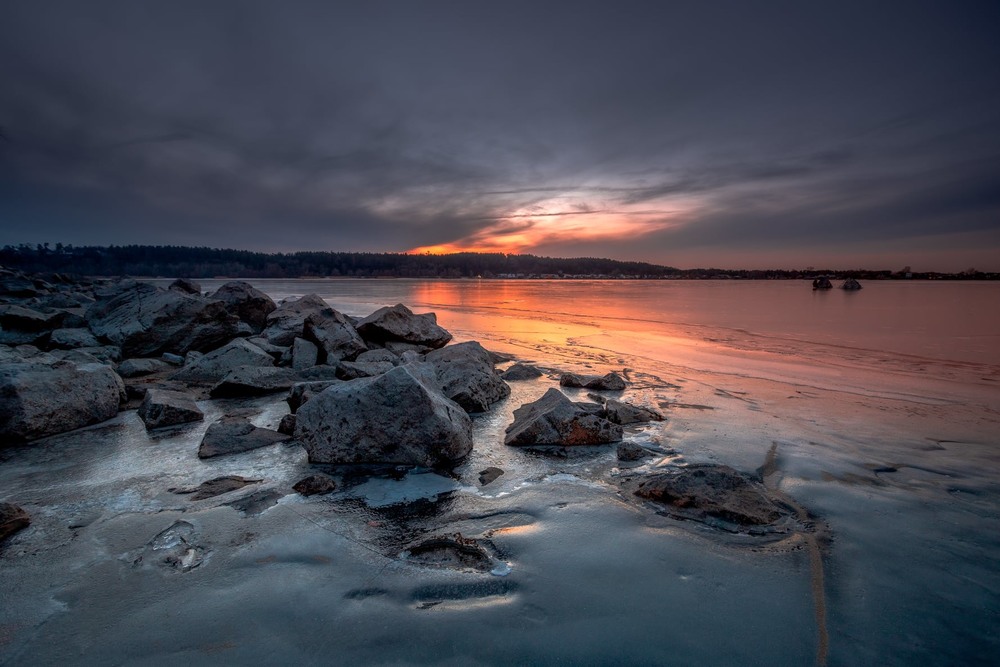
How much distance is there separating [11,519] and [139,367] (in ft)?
16.3

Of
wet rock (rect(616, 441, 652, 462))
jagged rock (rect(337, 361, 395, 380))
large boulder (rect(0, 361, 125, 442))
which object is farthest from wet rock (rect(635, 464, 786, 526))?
large boulder (rect(0, 361, 125, 442))

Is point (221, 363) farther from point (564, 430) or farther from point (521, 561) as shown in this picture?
point (521, 561)

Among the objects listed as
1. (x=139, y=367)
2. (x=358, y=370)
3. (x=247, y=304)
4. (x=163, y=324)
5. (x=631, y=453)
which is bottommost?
(x=139, y=367)

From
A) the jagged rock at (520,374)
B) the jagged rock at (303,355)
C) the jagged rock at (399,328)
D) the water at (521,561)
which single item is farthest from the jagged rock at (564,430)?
the jagged rock at (399,328)

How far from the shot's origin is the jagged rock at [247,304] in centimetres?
1040

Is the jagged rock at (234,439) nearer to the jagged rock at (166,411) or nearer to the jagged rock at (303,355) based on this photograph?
the jagged rock at (166,411)

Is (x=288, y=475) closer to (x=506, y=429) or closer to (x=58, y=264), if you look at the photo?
(x=506, y=429)

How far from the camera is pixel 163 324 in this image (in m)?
8.00

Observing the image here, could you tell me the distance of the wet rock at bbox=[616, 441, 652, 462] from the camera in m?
3.83

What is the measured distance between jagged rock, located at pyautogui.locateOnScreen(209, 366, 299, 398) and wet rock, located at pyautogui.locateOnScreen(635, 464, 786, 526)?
4884mm

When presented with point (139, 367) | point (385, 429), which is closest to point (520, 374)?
point (385, 429)

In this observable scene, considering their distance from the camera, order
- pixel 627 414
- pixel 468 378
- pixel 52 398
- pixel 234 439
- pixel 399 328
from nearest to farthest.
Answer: pixel 234 439 → pixel 52 398 → pixel 627 414 → pixel 468 378 → pixel 399 328

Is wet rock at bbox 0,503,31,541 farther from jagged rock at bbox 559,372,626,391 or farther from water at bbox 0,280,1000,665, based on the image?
jagged rock at bbox 559,372,626,391

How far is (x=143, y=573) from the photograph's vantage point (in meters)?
2.27
